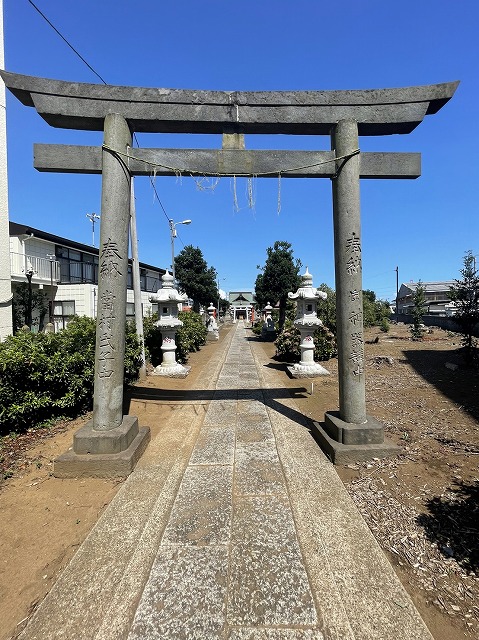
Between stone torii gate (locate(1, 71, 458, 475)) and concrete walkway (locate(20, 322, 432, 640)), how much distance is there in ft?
2.79

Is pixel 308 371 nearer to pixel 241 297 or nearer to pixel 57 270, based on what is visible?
pixel 57 270

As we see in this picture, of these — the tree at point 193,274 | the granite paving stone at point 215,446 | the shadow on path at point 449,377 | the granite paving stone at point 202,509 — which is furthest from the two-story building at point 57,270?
the granite paving stone at point 202,509

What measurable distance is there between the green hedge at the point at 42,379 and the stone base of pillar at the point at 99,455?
57.8 inches

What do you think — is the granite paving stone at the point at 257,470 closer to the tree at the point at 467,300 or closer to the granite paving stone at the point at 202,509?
the granite paving stone at the point at 202,509

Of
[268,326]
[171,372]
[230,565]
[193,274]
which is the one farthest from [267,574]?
[193,274]

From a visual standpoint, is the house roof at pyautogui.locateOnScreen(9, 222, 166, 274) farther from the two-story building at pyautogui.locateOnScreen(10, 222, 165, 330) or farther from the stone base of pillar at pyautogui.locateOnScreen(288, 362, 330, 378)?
the stone base of pillar at pyautogui.locateOnScreen(288, 362, 330, 378)

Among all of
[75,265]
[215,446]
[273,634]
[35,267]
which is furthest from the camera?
[75,265]

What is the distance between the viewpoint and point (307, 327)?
10023mm

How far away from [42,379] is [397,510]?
5.03 m

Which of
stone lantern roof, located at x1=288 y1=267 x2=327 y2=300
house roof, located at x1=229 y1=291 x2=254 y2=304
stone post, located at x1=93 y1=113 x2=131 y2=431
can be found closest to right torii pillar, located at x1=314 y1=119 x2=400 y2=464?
stone post, located at x1=93 y1=113 x2=131 y2=431

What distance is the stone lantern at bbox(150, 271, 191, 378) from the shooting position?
1009 centimetres

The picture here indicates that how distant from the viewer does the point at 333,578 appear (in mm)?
2188

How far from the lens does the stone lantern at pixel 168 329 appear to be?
397 inches

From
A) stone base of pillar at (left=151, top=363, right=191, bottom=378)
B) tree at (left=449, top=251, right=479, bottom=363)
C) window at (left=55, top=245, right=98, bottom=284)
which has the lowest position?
stone base of pillar at (left=151, top=363, right=191, bottom=378)
